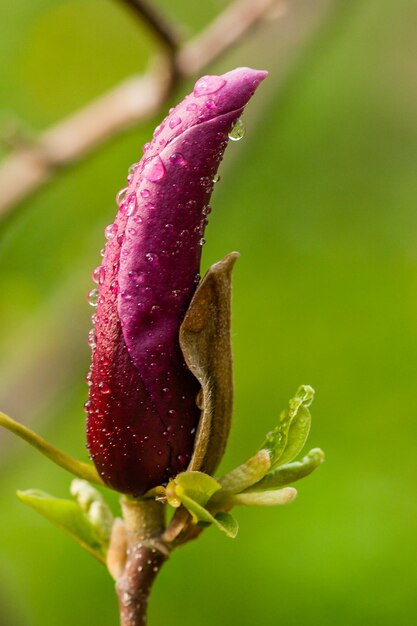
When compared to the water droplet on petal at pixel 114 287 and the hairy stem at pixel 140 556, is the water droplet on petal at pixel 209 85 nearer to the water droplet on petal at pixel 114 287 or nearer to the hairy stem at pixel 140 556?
the water droplet on petal at pixel 114 287

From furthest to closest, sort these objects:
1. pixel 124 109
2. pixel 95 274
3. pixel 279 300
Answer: pixel 279 300 → pixel 124 109 → pixel 95 274

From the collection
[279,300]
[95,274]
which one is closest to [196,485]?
[95,274]

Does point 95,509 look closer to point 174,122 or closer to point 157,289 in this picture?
point 157,289

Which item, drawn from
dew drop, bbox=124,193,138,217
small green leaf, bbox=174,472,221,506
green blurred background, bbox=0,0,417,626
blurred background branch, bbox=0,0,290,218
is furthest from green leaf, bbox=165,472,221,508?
green blurred background, bbox=0,0,417,626

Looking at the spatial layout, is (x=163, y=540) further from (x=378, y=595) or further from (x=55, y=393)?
(x=378, y=595)

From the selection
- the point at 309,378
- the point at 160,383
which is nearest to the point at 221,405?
the point at 160,383

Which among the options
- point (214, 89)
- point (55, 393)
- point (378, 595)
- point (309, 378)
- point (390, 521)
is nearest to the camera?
point (214, 89)
